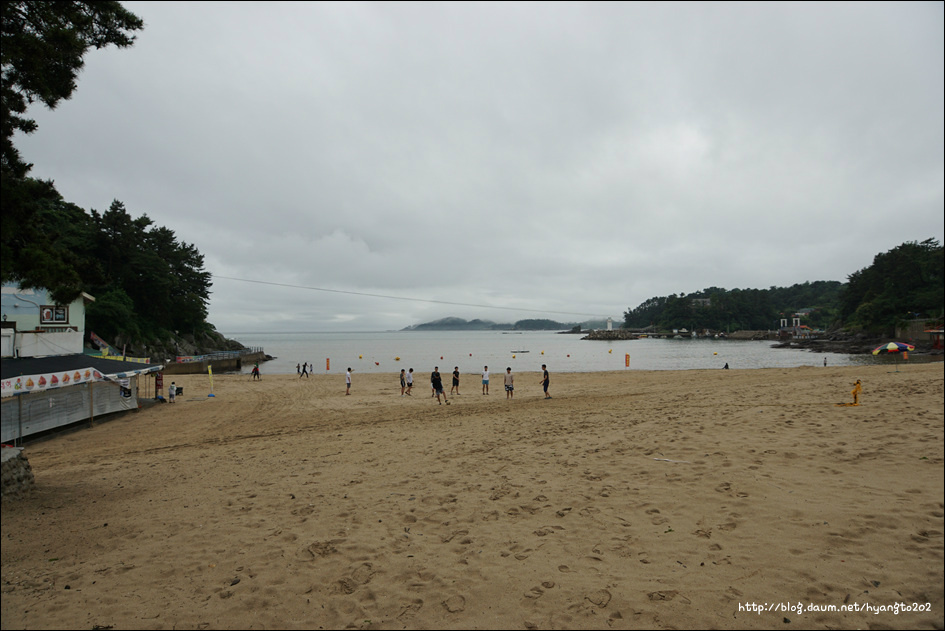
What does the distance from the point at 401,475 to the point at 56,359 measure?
11214 millimetres

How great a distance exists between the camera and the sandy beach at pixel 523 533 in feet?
10.2

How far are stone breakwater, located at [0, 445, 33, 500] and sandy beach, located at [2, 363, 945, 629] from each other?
0.72 ft

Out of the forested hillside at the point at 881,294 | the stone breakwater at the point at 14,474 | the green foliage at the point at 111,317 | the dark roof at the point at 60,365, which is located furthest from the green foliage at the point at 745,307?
the green foliage at the point at 111,317

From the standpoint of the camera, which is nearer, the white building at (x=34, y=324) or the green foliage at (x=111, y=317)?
the white building at (x=34, y=324)

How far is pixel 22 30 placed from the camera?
4.47 metres

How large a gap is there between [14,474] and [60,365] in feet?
26.2

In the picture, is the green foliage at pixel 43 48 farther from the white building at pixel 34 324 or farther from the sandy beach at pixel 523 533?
the sandy beach at pixel 523 533

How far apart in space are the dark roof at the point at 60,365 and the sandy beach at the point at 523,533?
220 centimetres

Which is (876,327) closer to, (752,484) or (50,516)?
(752,484)

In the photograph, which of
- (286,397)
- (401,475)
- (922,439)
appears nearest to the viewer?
(922,439)

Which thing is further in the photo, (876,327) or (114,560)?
(114,560)

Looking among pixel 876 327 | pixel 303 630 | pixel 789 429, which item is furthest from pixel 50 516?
pixel 789 429

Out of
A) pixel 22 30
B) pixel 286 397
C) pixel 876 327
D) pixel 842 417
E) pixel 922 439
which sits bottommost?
pixel 286 397

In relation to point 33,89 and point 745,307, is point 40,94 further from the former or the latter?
point 745,307
